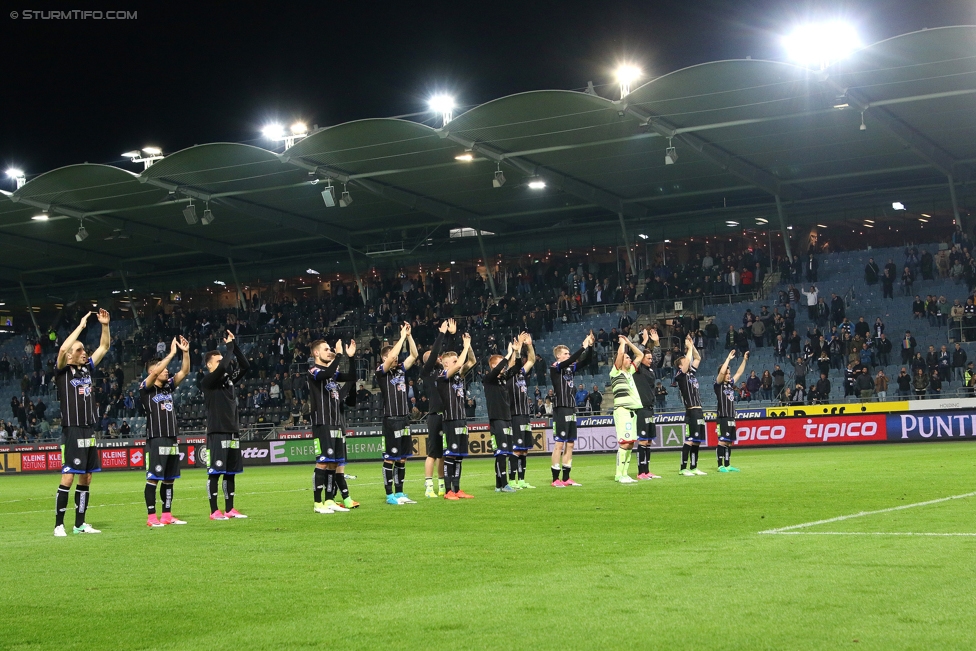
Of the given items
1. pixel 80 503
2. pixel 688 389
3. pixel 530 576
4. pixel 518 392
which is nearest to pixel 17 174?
pixel 518 392

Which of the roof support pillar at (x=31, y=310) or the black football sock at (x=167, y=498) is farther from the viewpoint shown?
the roof support pillar at (x=31, y=310)

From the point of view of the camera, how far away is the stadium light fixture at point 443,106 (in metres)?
34.6

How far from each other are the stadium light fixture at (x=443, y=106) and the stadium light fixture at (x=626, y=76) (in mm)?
5715

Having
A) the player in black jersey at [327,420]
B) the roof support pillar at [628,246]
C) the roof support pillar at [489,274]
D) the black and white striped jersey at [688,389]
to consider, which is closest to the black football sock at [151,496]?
the player in black jersey at [327,420]

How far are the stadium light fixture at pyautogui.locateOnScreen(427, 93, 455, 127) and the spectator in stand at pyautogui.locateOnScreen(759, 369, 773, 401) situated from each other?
1480cm

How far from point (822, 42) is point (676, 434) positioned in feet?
48.0

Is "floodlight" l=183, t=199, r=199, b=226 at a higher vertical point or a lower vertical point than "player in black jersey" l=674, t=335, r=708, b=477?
higher

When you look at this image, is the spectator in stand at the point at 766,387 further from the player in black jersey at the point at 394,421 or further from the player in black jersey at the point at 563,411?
the player in black jersey at the point at 394,421

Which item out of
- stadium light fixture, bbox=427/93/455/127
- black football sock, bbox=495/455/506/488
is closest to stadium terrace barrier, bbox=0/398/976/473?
stadium light fixture, bbox=427/93/455/127

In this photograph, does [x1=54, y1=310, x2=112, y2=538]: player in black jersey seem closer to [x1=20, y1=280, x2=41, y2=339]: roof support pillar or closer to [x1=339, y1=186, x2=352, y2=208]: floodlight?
[x1=339, y1=186, x2=352, y2=208]: floodlight

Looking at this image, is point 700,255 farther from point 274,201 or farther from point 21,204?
point 21,204

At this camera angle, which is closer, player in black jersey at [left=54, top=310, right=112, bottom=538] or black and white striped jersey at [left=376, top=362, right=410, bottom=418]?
player in black jersey at [left=54, top=310, right=112, bottom=538]

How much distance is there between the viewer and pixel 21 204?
142 feet

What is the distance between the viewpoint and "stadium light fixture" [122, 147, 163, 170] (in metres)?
38.9
